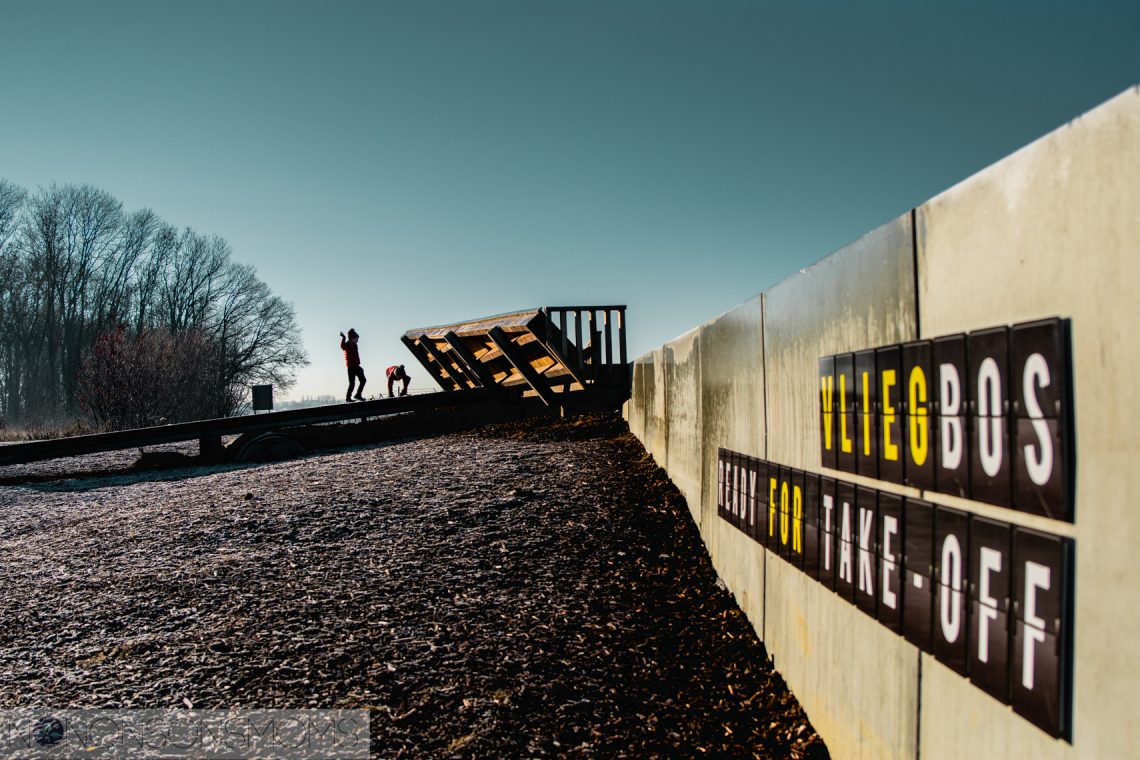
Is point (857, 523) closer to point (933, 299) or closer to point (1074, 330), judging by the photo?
point (933, 299)

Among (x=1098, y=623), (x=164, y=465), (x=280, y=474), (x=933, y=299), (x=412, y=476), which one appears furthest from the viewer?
(x=164, y=465)

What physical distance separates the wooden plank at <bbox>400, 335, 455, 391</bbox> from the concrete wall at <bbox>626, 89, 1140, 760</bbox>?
13899mm

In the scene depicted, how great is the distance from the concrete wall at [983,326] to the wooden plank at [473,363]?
34.6 ft

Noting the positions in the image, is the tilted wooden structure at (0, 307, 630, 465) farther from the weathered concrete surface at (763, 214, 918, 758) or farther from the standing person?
the weathered concrete surface at (763, 214, 918, 758)

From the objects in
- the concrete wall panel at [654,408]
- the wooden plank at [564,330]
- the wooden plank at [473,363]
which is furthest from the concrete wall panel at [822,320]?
the wooden plank at [473,363]

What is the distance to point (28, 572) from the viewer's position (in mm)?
6344

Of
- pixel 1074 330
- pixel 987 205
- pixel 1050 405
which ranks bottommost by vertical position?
pixel 1050 405

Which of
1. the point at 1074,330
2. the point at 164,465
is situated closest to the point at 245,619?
the point at 1074,330

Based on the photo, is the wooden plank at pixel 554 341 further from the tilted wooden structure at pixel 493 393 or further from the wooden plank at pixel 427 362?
the wooden plank at pixel 427 362

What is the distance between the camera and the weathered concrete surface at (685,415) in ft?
19.7

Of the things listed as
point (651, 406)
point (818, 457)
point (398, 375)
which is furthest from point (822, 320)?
point (398, 375)

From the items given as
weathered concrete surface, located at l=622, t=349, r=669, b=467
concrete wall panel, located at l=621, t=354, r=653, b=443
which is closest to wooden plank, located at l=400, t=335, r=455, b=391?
concrete wall panel, located at l=621, t=354, r=653, b=443

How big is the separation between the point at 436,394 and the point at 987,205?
42.4 ft

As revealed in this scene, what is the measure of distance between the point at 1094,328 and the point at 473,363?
43.3 ft
